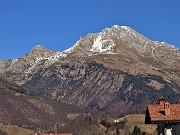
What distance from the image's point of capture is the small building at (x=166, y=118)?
55.2 m

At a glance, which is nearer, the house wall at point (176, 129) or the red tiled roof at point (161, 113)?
the house wall at point (176, 129)

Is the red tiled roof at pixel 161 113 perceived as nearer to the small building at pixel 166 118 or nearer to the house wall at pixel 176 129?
the small building at pixel 166 118

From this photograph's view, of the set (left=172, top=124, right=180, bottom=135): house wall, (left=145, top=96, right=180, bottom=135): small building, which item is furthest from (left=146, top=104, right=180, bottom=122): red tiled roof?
(left=172, top=124, right=180, bottom=135): house wall

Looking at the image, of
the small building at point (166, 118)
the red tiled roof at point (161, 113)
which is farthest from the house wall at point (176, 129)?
the red tiled roof at point (161, 113)

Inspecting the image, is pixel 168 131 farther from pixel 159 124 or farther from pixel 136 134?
pixel 136 134

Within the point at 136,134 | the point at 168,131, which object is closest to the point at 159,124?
the point at 168,131

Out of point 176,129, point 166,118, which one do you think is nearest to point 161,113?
point 166,118

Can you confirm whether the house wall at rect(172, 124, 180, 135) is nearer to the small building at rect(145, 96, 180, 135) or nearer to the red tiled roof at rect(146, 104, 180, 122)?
the small building at rect(145, 96, 180, 135)

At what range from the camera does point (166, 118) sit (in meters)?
55.3

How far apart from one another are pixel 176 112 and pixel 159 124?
2498 millimetres

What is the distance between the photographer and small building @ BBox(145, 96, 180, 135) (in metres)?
55.2

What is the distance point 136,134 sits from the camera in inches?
7377

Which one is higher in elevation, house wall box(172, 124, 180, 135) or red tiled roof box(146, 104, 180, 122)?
red tiled roof box(146, 104, 180, 122)

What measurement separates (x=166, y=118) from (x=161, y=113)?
1.27 metres
